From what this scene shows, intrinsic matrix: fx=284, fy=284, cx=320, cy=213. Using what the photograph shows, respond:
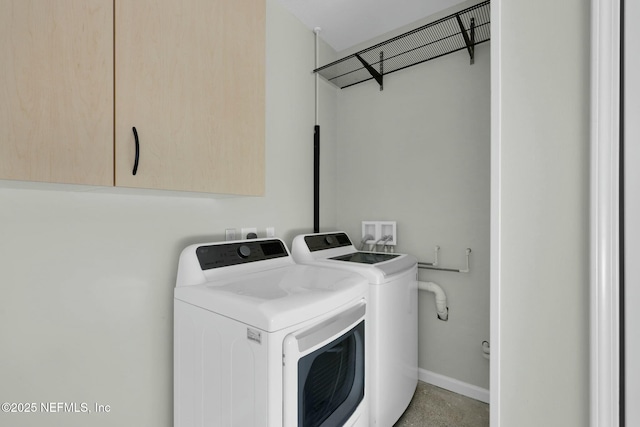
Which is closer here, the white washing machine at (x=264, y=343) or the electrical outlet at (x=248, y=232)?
the white washing machine at (x=264, y=343)

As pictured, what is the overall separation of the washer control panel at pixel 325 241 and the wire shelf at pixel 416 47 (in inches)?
46.5

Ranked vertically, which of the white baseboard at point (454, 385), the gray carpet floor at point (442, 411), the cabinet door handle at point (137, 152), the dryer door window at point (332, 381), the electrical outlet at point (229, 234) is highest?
the cabinet door handle at point (137, 152)

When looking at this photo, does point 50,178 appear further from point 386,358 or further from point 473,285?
point 473,285

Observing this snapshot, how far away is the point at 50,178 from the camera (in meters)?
0.71

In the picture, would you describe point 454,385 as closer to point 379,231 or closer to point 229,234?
point 379,231

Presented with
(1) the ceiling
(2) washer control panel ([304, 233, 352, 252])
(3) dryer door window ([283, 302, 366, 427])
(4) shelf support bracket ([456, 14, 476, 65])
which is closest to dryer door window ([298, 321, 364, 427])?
(3) dryer door window ([283, 302, 366, 427])

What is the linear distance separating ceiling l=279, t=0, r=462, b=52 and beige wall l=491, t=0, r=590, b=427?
3.07 ft

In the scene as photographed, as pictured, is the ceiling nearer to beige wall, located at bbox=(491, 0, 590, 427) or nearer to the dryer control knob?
beige wall, located at bbox=(491, 0, 590, 427)

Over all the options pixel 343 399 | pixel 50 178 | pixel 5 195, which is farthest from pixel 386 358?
pixel 5 195

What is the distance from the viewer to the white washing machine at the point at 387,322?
135cm

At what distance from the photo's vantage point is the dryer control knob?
137 centimetres
